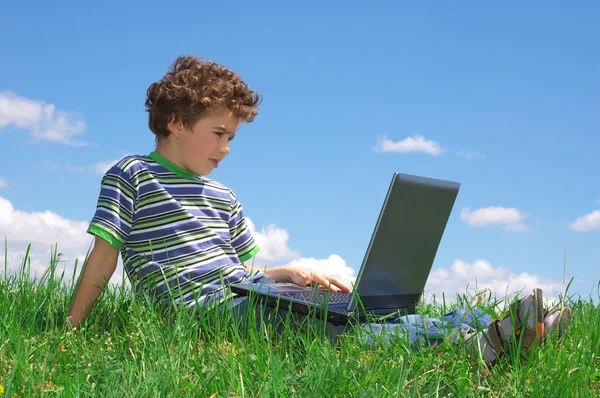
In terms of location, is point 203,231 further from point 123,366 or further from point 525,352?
point 525,352

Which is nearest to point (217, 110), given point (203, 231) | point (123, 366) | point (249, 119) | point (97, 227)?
point (249, 119)

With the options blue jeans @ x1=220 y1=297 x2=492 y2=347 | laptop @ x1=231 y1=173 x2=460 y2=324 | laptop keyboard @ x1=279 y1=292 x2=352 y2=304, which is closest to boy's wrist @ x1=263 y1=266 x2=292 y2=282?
laptop @ x1=231 y1=173 x2=460 y2=324

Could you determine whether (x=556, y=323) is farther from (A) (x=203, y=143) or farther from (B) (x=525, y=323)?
(A) (x=203, y=143)

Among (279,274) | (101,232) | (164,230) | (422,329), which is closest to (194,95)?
(164,230)

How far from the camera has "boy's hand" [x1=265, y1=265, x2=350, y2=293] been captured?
4637 mm

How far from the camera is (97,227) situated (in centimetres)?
419

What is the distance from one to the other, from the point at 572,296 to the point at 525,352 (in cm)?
208

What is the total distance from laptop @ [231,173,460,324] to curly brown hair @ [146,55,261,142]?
1.25m

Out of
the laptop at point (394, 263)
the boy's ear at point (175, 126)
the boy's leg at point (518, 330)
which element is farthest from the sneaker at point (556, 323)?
the boy's ear at point (175, 126)

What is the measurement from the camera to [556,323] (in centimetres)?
349

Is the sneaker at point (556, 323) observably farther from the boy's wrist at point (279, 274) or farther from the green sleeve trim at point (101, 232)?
the green sleeve trim at point (101, 232)

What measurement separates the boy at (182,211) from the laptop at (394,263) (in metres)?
0.23

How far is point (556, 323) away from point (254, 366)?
1510 mm

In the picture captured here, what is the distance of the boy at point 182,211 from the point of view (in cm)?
425
